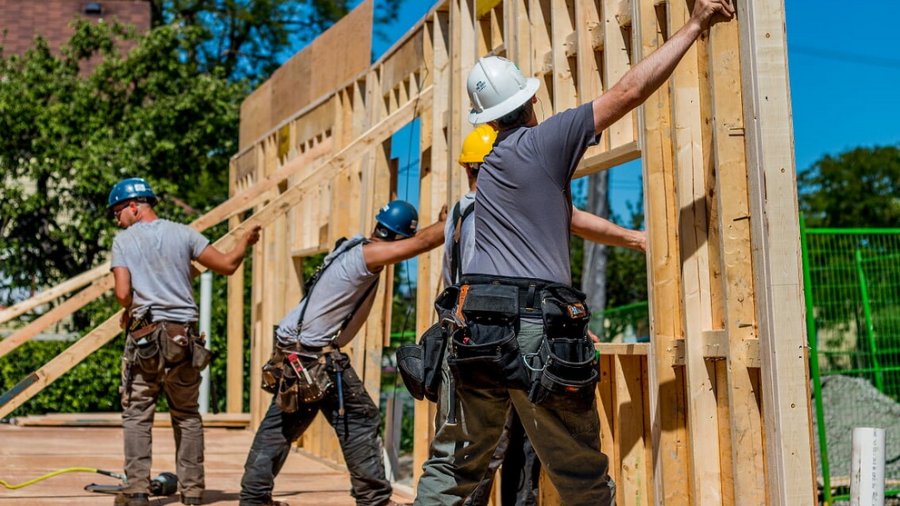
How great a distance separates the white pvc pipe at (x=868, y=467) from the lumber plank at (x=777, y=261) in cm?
43

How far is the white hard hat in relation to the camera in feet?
13.6

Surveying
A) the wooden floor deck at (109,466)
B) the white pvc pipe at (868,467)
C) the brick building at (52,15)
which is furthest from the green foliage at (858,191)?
the white pvc pipe at (868,467)

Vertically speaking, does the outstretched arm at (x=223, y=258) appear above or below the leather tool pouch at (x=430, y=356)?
above

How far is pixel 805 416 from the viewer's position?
3.85 metres

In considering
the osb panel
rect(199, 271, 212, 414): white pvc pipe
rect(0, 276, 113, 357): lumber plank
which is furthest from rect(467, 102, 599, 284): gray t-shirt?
rect(199, 271, 212, 414): white pvc pipe

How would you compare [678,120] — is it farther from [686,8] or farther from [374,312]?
[374,312]

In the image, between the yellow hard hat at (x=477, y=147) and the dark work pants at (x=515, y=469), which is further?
the dark work pants at (x=515, y=469)

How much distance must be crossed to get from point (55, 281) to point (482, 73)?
470 inches

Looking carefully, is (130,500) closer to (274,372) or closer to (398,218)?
(274,372)

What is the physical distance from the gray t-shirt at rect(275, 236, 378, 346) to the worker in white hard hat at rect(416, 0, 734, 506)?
1827mm

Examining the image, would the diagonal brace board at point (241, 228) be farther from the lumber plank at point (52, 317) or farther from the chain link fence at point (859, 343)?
the chain link fence at point (859, 343)

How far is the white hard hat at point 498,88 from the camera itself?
13.6 ft

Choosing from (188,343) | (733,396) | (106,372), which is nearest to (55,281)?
(106,372)

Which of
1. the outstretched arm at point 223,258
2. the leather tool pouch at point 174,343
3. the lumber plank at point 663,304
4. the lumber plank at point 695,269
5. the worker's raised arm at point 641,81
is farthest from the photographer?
the outstretched arm at point 223,258
